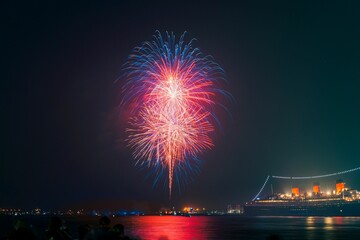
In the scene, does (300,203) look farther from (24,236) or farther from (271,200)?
(24,236)

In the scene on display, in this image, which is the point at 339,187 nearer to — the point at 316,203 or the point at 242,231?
the point at 316,203

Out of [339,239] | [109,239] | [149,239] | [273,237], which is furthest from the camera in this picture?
[339,239]

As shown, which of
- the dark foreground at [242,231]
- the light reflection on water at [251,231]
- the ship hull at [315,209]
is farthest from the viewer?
the ship hull at [315,209]

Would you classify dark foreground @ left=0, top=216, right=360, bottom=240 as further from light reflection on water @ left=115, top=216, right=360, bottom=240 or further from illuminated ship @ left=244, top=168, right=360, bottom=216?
illuminated ship @ left=244, top=168, right=360, bottom=216

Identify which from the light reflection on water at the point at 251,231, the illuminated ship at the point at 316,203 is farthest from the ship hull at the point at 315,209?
the light reflection on water at the point at 251,231

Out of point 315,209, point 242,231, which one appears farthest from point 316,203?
point 242,231

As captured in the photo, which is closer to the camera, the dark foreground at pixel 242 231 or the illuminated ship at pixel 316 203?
the dark foreground at pixel 242 231

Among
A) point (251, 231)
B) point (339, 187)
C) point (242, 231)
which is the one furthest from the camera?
point (339, 187)

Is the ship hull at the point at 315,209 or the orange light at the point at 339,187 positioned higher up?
the orange light at the point at 339,187

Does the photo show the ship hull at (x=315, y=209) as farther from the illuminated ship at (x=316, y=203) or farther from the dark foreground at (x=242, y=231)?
the dark foreground at (x=242, y=231)

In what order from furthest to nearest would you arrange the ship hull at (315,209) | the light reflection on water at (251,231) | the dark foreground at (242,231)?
1. the ship hull at (315,209)
2. the light reflection on water at (251,231)
3. the dark foreground at (242,231)

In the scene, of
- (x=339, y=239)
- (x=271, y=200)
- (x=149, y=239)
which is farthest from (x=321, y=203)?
(x=149, y=239)
